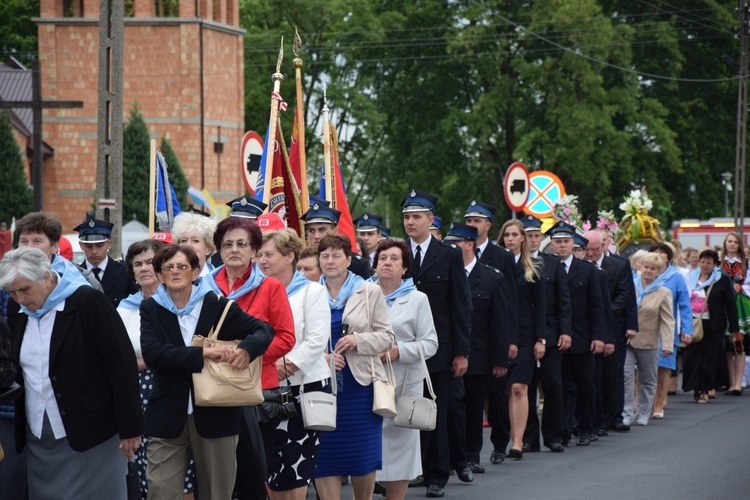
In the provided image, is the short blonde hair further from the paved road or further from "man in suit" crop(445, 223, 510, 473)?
"man in suit" crop(445, 223, 510, 473)

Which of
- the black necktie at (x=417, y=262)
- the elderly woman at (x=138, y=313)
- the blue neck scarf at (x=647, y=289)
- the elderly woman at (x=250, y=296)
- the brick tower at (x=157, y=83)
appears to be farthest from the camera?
the brick tower at (x=157, y=83)

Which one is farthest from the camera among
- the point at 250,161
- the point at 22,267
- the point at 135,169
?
the point at 135,169

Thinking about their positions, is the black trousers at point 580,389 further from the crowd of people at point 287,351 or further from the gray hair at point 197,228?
the gray hair at point 197,228

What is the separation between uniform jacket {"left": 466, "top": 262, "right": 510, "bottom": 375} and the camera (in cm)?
1216

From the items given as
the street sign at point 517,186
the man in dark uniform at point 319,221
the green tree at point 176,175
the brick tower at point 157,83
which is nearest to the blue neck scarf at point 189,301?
the man in dark uniform at point 319,221

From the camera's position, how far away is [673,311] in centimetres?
1708

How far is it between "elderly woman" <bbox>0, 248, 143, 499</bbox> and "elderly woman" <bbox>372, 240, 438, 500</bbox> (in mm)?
2920

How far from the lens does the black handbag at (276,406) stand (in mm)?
8047

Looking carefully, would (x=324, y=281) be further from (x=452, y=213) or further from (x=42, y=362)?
(x=452, y=213)

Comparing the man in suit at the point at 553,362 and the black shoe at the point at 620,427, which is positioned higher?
the man in suit at the point at 553,362

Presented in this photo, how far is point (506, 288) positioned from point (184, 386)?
5.82 metres

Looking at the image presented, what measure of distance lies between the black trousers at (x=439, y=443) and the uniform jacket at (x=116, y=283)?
2518 millimetres

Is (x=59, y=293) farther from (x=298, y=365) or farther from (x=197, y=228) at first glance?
(x=197, y=228)

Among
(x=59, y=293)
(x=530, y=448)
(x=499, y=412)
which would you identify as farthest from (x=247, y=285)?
(x=530, y=448)
